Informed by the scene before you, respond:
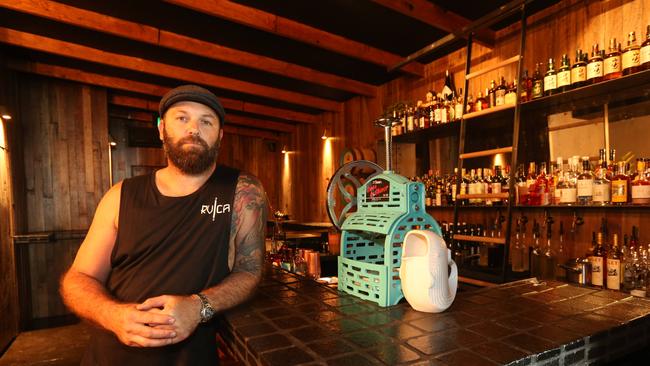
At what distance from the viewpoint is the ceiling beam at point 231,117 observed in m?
5.40

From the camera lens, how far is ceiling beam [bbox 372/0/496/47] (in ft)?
8.85

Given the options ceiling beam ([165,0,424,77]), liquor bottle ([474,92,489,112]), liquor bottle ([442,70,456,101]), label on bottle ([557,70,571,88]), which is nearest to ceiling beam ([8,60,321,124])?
ceiling beam ([165,0,424,77])

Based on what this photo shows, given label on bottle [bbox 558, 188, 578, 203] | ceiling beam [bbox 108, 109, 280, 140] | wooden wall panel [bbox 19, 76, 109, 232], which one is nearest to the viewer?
label on bottle [bbox 558, 188, 578, 203]

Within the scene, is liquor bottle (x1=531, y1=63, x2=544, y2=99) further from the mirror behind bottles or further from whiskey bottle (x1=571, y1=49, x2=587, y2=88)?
the mirror behind bottles

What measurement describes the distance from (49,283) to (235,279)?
13.1 feet

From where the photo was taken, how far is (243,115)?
20.4 feet

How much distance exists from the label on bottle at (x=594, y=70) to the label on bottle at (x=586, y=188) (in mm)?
621

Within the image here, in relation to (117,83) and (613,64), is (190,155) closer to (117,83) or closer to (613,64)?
(613,64)

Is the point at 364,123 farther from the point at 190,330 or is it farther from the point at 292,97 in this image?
the point at 190,330

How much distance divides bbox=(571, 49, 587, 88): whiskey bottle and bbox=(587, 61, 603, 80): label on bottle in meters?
0.03

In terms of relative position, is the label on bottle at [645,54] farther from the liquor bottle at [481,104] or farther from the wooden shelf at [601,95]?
the liquor bottle at [481,104]

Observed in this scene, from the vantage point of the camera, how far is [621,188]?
6.40 ft

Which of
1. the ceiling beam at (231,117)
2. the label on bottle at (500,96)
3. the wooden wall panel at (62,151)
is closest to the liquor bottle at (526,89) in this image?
the label on bottle at (500,96)

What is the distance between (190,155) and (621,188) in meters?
2.26
